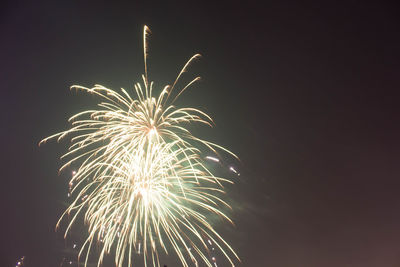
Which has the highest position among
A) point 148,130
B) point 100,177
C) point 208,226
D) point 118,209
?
point 148,130

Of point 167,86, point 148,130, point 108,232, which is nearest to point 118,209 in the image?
point 108,232

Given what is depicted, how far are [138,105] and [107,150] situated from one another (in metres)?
3.37

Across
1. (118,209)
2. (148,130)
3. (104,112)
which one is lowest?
(118,209)

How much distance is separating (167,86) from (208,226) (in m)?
8.88

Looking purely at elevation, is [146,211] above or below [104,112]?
below

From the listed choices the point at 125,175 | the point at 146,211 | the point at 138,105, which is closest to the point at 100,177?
the point at 125,175

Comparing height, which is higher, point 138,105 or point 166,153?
point 138,105

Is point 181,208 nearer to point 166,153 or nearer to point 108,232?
point 166,153

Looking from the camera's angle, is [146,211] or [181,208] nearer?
[146,211]

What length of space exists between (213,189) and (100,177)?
23.1ft

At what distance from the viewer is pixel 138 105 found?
2170 cm

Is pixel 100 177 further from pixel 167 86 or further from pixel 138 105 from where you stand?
pixel 167 86

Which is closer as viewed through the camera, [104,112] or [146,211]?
[146,211]

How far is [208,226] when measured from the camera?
21.5 meters
